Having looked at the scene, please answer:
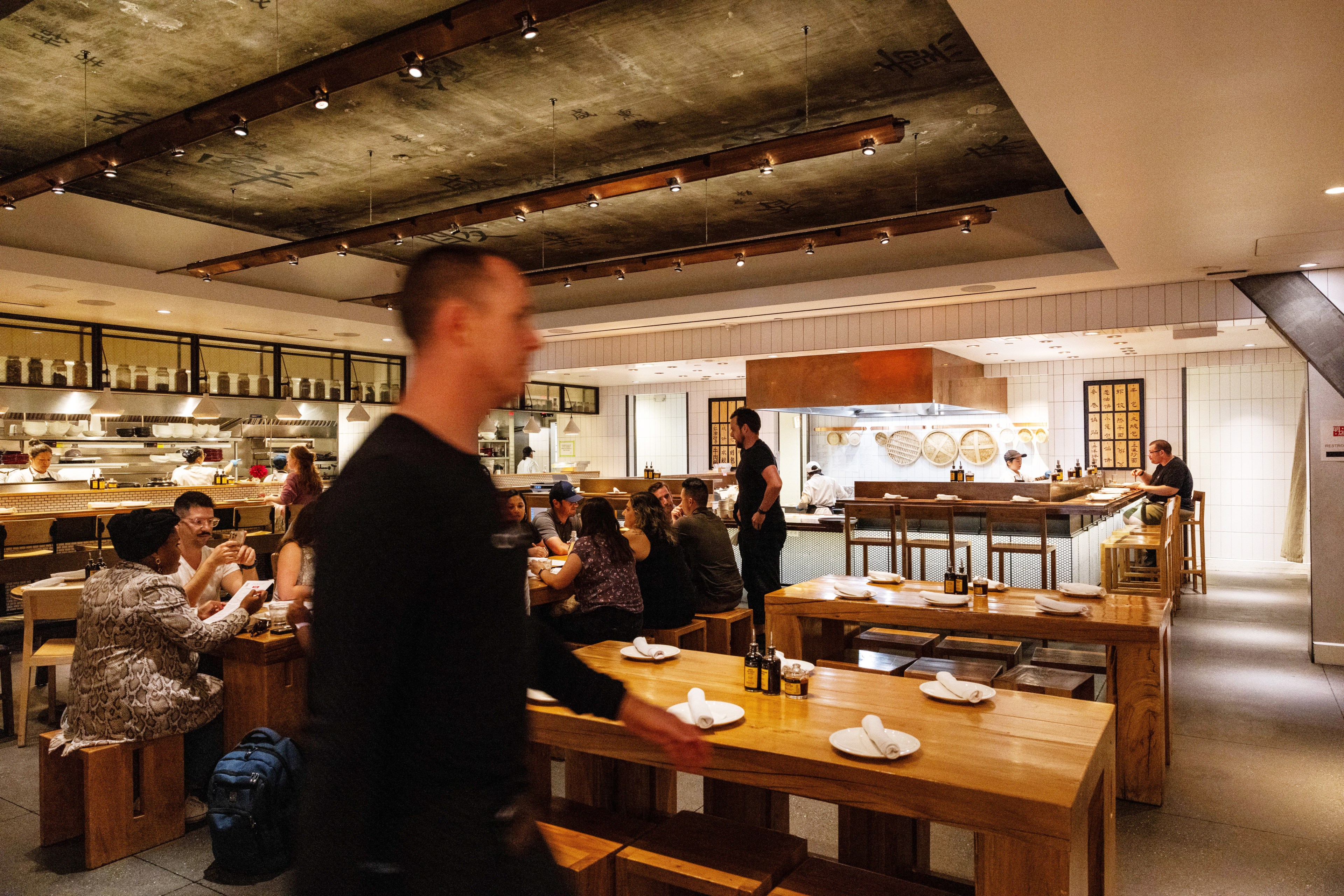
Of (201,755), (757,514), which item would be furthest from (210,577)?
(757,514)

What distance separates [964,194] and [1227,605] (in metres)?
4.87

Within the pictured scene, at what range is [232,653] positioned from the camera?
368 centimetres

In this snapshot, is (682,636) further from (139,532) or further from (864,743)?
(864,743)

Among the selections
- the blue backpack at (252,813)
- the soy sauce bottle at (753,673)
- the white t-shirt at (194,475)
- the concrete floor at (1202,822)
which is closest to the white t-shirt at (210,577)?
the concrete floor at (1202,822)

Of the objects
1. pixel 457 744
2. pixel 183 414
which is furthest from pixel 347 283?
pixel 457 744

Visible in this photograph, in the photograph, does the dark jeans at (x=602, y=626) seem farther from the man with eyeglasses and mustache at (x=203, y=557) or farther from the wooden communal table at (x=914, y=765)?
the man with eyeglasses and mustache at (x=203, y=557)

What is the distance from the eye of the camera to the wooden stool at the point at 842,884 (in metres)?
2.10

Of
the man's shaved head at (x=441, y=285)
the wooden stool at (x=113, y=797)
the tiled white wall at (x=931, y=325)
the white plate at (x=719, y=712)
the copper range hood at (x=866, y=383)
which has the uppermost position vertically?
the tiled white wall at (x=931, y=325)

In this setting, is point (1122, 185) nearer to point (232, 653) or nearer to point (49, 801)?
point (232, 653)

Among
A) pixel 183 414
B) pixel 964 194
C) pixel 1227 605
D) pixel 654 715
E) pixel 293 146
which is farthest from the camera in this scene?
pixel 183 414

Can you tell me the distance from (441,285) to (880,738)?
5.05ft

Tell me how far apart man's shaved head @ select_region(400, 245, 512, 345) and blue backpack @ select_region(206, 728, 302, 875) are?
2521 mm

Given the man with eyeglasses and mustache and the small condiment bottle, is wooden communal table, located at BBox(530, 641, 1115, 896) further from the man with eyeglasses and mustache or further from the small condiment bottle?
the man with eyeglasses and mustache

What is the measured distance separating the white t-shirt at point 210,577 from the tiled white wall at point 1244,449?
1186 centimetres
